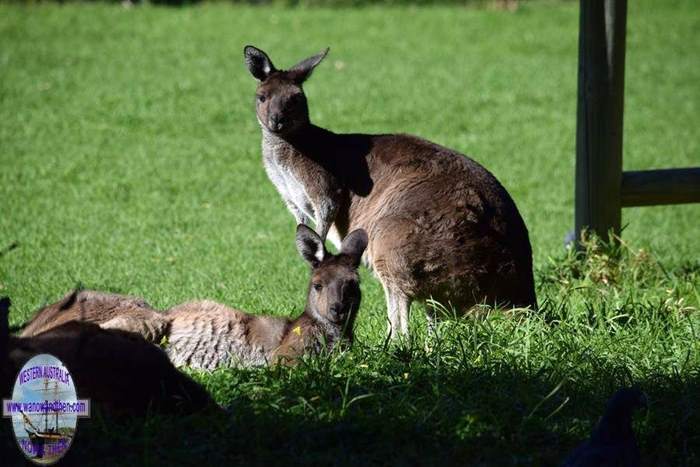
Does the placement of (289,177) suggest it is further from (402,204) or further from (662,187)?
(662,187)

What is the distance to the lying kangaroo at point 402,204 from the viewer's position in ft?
20.0

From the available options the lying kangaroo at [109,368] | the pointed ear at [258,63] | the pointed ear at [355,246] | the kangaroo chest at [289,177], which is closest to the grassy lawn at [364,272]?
the lying kangaroo at [109,368]

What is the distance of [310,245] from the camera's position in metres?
5.72

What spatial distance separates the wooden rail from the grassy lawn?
1.24 ft

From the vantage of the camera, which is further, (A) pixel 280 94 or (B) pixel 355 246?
(A) pixel 280 94

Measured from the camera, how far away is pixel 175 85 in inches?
518

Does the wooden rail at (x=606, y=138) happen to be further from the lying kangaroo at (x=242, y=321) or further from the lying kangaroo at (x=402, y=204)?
the lying kangaroo at (x=242, y=321)

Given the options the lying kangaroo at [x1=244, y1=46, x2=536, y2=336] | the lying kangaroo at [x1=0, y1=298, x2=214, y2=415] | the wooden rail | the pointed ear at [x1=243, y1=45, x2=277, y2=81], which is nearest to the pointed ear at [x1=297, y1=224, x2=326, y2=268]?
the lying kangaroo at [x1=244, y1=46, x2=536, y2=336]

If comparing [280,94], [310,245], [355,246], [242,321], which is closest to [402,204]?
[355,246]

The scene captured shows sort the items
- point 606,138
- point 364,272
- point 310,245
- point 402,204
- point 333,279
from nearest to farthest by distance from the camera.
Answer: point 333,279, point 310,245, point 402,204, point 606,138, point 364,272

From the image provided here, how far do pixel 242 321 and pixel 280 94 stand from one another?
159cm

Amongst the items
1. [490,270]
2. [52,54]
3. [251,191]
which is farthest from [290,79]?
[52,54]

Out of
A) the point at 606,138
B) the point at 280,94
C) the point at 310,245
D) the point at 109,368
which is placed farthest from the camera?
the point at 606,138

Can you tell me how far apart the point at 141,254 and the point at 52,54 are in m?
6.45
